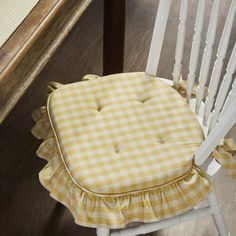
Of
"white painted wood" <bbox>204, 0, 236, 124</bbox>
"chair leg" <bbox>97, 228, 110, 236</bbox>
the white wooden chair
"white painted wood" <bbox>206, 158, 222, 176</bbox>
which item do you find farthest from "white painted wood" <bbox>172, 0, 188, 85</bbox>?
"chair leg" <bbox>97, 228, 110, 236</bbox>

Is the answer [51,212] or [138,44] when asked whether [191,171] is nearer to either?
[51,212]

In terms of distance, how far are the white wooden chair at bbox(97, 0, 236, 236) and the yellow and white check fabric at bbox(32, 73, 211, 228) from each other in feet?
0.16

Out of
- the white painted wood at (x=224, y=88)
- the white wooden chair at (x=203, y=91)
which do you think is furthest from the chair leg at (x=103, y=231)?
the white painted wood at (x=224, y=88)

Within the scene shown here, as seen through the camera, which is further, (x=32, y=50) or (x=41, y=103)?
(x=41, y=103)

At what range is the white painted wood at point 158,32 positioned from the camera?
130 cm

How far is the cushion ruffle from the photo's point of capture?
1.20 meters

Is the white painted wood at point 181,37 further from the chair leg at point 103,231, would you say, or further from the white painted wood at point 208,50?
the chair leg at point 103,231

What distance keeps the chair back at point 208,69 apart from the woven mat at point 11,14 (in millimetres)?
328

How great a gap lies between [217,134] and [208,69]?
21 centimetres

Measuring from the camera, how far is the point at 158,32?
1349mm

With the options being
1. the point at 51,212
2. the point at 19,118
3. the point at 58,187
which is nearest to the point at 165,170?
the point at 58,187

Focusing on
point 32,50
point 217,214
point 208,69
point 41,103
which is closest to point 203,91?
point 208,69

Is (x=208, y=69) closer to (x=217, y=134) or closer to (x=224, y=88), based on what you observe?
(x=224, y=88)

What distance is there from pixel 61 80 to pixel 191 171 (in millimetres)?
993
